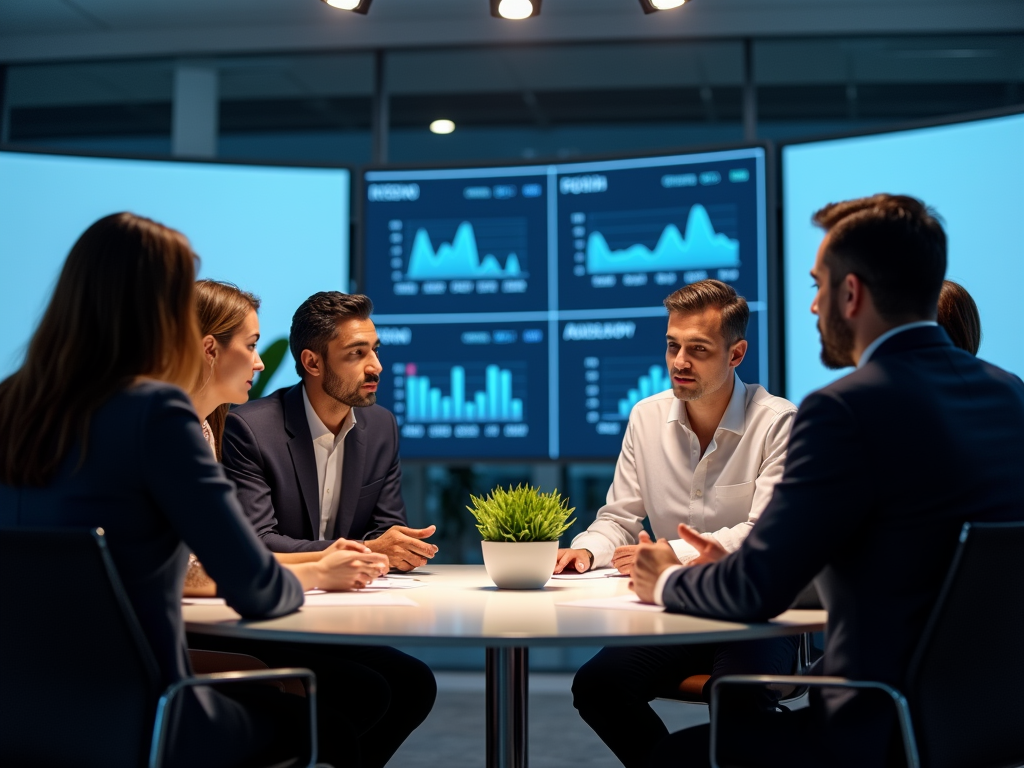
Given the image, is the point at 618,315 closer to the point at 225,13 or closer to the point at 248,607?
the point at 225,13

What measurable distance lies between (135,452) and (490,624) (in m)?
0.62

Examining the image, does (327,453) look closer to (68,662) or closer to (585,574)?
(585,574)

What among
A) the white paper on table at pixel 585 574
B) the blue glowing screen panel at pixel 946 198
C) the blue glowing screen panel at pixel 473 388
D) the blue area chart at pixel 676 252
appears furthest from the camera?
the blue glowing screen panel at pixel 473 388

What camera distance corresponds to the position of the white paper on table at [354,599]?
1874mm

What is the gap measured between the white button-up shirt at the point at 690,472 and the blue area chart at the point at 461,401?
5.35 feet

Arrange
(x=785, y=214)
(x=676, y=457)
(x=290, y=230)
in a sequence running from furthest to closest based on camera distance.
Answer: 1. (x=290, y=230)
2. (x=785, y=214)
3. (x=676, y=457)

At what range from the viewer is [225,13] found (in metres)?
5.34

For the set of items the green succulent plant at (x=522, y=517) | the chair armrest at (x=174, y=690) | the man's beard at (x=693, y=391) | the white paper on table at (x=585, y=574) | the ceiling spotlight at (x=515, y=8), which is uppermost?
the ceiling spotlight at (x=515, y=8)

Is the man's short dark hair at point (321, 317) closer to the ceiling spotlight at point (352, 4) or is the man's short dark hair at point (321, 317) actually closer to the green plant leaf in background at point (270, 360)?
the ceiling spotlight at point (352, 4)

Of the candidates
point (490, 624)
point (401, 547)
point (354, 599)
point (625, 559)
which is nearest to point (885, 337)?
point (490, 624)

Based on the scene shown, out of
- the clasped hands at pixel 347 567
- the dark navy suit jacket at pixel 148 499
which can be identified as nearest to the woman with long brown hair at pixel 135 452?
the dark navy suit jacket at pixel 148 499

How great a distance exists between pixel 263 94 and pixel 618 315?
2.72 m

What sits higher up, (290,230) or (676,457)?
(290,230)

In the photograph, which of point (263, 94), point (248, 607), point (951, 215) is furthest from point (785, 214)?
point (248, 607)
